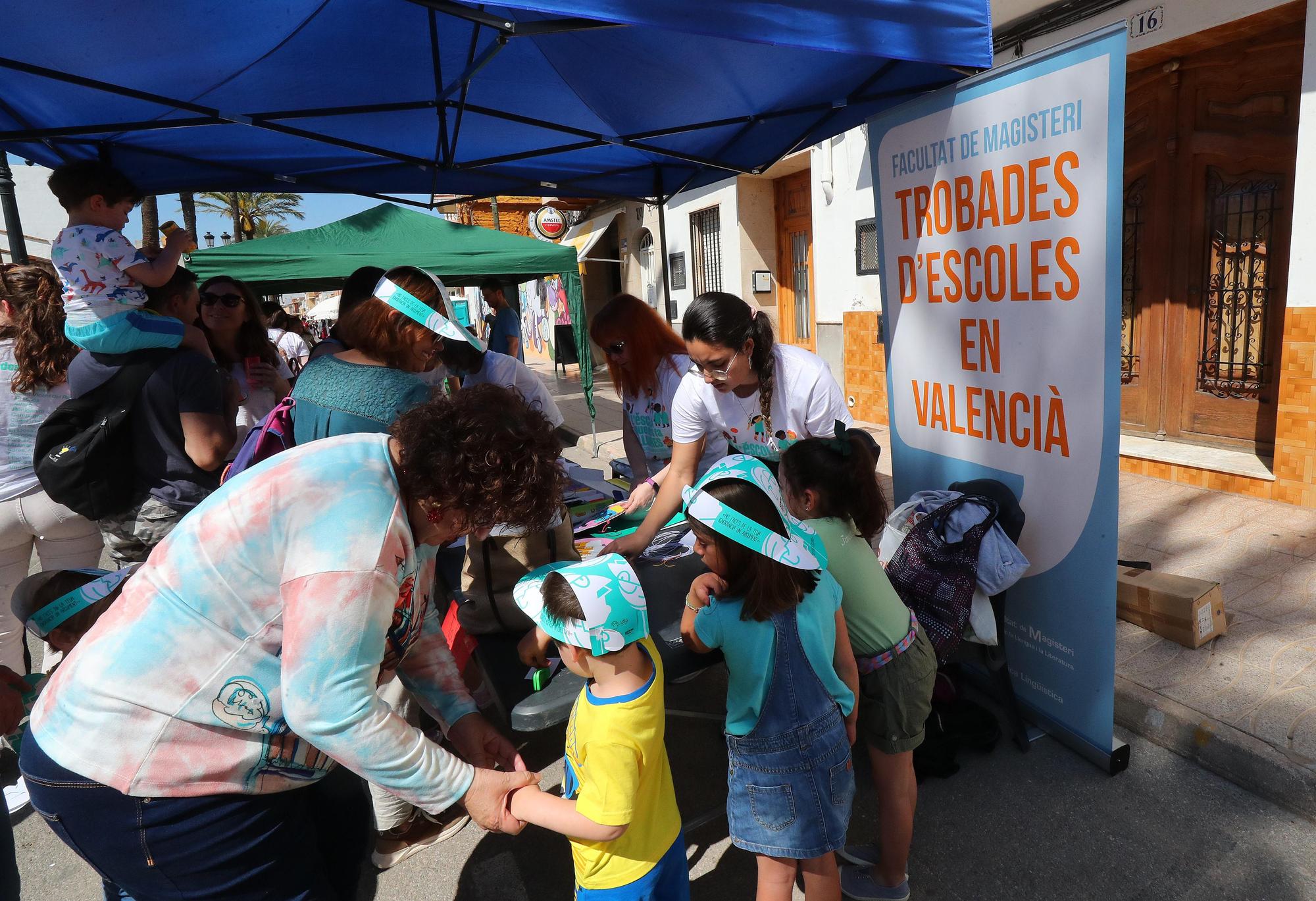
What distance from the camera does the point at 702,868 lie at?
89.4 inches

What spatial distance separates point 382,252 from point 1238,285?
654 centimetres

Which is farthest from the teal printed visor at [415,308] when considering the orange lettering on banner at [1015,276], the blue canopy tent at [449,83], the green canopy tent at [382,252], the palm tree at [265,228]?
the palm tree at [265,228]

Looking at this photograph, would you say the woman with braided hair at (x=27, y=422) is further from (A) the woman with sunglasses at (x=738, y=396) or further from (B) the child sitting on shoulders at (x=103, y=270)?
(A) the woman with sunglasses at (x=738, y=396)

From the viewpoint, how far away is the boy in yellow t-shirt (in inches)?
56.1

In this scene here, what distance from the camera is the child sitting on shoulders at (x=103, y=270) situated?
254 centimetres

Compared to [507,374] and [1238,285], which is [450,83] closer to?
[507,374]

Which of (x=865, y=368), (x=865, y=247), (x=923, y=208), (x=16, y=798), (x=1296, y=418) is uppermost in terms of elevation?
(x=865, y=247)

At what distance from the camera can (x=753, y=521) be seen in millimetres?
1608

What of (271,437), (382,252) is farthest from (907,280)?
(382,252)

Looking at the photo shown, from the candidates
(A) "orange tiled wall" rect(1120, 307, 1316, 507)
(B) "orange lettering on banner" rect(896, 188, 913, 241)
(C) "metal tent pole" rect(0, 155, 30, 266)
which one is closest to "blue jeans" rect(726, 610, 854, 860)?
(B) "orange lettering on banner" rect(896, 188, 913, 241)

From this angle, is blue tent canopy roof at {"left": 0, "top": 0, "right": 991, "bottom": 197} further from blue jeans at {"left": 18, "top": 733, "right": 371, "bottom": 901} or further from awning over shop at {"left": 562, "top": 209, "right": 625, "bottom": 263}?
awning over shop at {"left": 562, "top": 209, "right": 625, "bottom": 263}

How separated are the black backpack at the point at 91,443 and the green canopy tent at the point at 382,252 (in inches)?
145

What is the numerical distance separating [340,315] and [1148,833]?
2.96 meters


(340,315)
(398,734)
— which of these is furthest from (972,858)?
(340,315)
